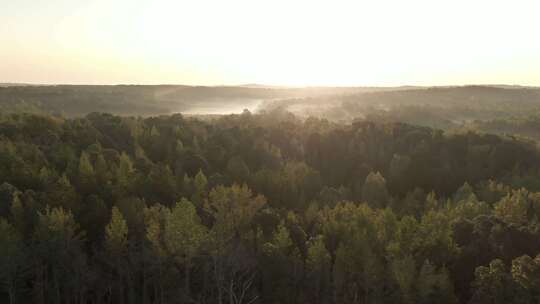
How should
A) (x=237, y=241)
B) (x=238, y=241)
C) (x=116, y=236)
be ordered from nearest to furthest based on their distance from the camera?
(x=116, y=236) < (x=237, y=241) < (x=238, y=241)

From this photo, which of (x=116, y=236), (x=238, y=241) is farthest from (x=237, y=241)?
(x=116, y=236)

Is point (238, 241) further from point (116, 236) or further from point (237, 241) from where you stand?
point (116, 236)

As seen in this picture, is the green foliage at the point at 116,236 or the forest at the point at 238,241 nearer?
the forest at the point at 238,241

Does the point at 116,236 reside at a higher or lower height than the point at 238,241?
higher

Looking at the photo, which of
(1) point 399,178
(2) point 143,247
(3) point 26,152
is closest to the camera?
(2) point 143,247

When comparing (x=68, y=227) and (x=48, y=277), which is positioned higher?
(x=68, y=227)

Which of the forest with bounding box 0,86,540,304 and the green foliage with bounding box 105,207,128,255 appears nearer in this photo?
the forest with bounding box 0,86,540,304

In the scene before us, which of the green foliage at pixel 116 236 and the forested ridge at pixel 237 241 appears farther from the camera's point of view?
the green foliage at pixel 116 236

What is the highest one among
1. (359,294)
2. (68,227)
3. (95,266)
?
(68,227)

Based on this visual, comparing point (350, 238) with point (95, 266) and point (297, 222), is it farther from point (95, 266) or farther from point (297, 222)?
point (95, 266)

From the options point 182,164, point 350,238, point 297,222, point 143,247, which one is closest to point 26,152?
point 182,164

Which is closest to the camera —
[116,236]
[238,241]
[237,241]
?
[116,236]
